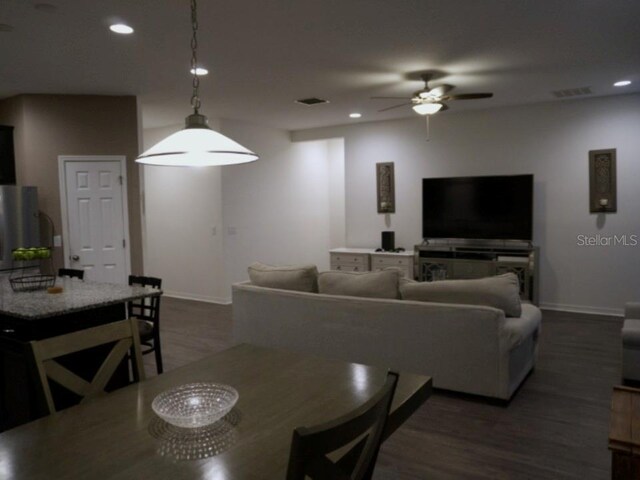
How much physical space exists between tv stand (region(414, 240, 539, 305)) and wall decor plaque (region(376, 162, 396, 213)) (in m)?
0.89

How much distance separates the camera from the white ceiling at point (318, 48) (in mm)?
A: 3072

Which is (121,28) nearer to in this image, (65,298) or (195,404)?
(65,298)

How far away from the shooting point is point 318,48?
3.84m

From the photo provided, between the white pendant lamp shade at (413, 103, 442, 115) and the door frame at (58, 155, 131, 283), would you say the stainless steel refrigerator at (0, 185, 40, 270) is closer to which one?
the door frame at (58, 155, 131, 283)

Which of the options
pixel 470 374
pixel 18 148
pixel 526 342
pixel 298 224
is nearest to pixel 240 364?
pixel 470 374

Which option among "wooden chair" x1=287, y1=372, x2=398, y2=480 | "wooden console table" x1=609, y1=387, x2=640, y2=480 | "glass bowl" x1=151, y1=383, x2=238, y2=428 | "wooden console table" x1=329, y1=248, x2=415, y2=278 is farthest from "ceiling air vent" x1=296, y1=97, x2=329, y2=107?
"wooden chair" x1=287, y1=372, x2=398, y2=480

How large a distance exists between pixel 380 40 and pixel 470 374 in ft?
8.58

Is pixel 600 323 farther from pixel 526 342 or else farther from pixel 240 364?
pixel 240 364

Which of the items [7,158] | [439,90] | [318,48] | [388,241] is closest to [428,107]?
[439,90]

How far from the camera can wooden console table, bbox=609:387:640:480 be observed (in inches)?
61.1

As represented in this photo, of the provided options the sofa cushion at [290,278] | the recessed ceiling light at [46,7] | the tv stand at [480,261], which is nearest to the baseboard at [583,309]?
the tv stand at [480,261]

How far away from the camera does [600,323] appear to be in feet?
18.2

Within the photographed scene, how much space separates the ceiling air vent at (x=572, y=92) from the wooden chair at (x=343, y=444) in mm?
5420

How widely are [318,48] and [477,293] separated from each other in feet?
7.54
